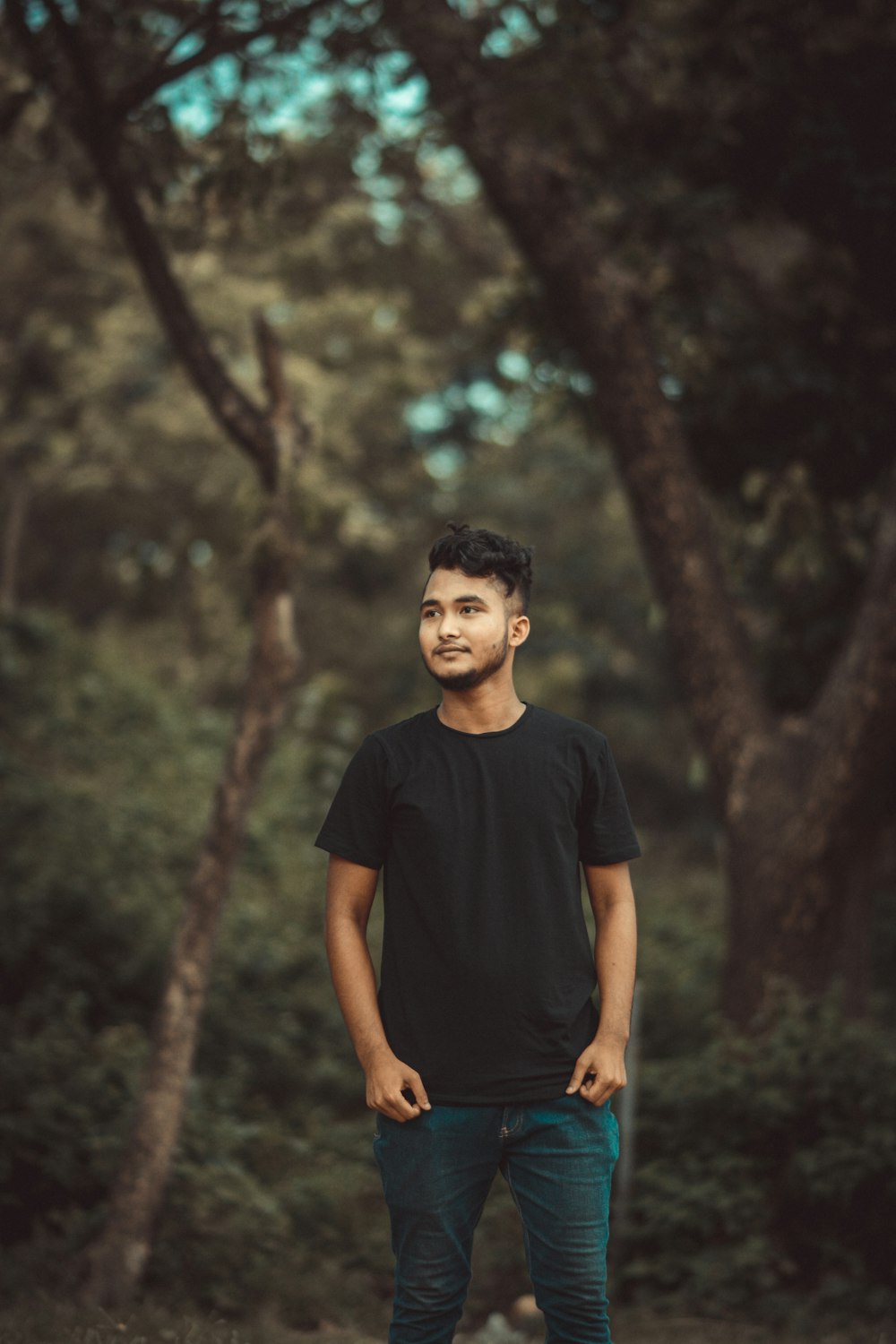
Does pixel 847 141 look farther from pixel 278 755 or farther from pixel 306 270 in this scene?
pixel 306 270

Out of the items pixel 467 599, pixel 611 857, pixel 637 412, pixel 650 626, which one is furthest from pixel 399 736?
pixel 650 626

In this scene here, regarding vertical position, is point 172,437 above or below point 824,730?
above

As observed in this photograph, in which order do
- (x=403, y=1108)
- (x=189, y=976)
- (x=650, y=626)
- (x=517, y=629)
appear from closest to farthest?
(x=403, y=1108) < (x=517, y=629) < (x=189, y=976) < (x=650, y=626)

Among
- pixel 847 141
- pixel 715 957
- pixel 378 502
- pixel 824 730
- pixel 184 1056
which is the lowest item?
pixel 715 957

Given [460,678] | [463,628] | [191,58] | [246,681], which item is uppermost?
[191,58]

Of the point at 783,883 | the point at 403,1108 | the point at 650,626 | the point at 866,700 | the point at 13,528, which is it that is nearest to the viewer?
the point at 403,1108

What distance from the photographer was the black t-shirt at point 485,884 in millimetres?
2793

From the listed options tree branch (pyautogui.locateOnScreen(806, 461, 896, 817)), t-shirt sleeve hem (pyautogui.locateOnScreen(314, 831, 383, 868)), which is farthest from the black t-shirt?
tree branch (pyautogui.locateOnScreen(806, 461, 896, 817))

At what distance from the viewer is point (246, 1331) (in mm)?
4887

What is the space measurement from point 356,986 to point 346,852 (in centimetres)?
27

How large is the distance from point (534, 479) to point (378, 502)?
12.8 feet

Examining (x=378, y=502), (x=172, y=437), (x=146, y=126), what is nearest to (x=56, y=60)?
(x=146, y=126)

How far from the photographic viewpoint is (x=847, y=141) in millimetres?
8898

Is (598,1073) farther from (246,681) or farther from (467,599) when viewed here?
(246,681)
